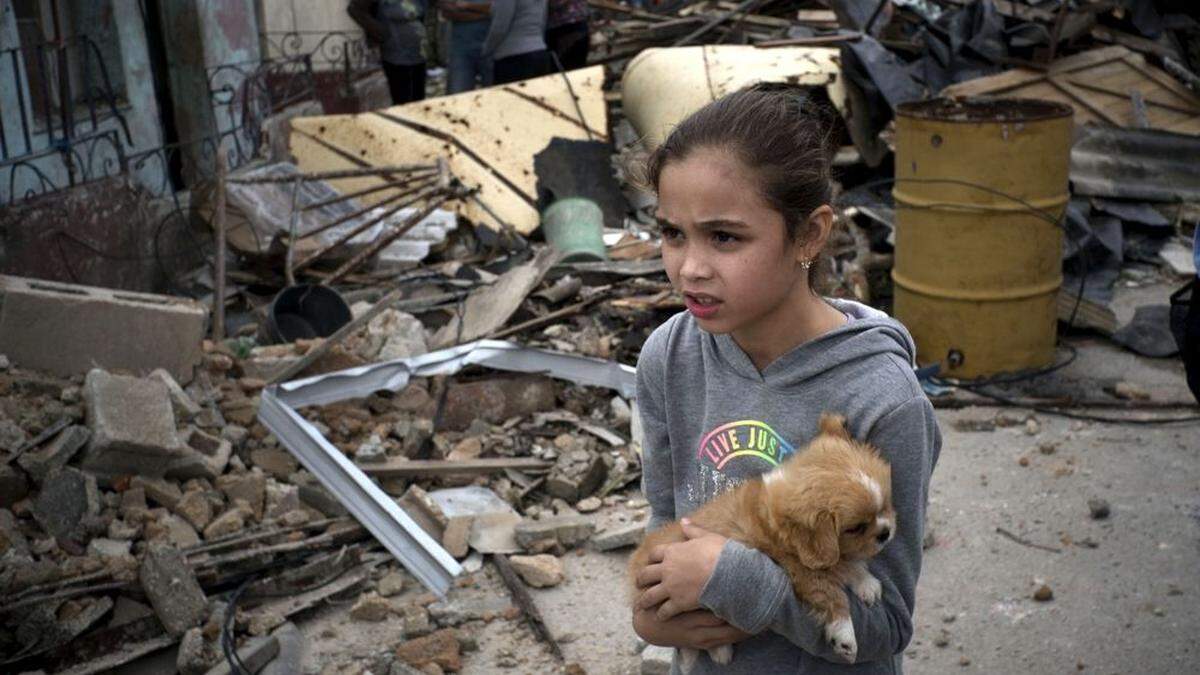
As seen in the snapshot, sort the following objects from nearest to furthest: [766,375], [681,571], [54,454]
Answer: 1. [681,571]
2. [766,375]
3. [54,454]

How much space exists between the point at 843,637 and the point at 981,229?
17.8 ft

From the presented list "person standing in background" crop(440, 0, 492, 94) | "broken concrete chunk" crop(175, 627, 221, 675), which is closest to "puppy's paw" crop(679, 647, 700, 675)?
"broken concrete chunk" crop(175, 627, 221, 675)

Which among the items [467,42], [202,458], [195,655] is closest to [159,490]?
[202,458]

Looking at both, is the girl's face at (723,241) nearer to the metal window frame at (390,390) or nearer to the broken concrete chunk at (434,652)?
the broken concrete chunk at (434,652)

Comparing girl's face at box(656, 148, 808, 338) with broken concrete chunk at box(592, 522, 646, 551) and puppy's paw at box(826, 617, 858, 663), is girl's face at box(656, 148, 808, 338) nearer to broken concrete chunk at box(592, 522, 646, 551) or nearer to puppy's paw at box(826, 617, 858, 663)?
puppy's paw at box(826, 617, 858, 663)

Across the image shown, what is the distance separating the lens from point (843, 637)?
1.84 m

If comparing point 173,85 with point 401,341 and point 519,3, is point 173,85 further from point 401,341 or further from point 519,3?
point 401,341

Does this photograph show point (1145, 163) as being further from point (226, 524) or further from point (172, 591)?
point (172, 591)

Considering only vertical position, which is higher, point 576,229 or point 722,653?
point 722,653

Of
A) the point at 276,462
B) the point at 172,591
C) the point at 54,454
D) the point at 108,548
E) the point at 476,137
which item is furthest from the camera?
the point at 476,137

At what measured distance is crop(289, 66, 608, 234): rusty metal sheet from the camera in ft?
33.1

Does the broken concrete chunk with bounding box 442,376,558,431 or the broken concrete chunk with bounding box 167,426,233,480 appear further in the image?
the broken concrete chunk with bounding box 442,376,558,431

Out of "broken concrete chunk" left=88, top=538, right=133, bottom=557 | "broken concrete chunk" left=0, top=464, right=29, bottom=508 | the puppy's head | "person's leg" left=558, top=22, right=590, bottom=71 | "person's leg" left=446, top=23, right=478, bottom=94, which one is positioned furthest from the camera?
"person's leg" left=558, top=22, right=590, bottom=71

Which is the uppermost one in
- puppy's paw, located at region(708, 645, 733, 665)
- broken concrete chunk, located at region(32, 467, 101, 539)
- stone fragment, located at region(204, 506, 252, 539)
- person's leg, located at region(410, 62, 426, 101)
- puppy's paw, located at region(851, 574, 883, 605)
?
puppy's paw, located at region(851, 574, 883, 605)
